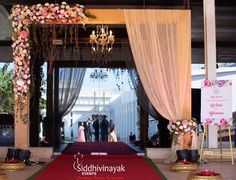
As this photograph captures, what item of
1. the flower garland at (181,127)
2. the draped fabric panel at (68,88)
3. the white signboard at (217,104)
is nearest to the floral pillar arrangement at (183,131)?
the flower garland at (181,127)

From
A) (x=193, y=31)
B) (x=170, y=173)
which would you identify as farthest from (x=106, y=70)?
(x=170, y=173)

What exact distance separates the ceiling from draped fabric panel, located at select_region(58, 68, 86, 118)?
1.85 meters

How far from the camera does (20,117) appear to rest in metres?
8.51

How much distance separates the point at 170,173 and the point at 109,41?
5.53 m

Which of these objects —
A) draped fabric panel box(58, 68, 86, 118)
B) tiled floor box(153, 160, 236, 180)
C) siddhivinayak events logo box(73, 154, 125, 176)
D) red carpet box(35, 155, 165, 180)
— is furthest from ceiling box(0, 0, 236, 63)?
siddhivinayak events logo box(73, 154, 125, 176)

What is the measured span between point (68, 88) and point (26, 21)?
5.73 metres

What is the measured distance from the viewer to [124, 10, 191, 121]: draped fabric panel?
802 cm

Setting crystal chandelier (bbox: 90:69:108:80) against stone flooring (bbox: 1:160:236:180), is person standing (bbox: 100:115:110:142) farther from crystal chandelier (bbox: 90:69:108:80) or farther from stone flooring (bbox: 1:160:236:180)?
stone flooring (bbox: 1:160:236:180)

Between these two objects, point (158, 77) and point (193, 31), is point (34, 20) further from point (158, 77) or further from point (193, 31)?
point (193, 31)

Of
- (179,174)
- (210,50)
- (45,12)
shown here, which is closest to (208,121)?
(179,174)

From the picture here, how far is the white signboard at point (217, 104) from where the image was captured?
7.56 meters

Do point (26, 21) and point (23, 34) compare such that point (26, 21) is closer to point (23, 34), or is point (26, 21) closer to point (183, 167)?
point (23, 34)

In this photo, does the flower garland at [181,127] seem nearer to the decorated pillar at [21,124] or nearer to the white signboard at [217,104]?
the white signboard at [217,104]

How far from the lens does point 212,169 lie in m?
7.14
